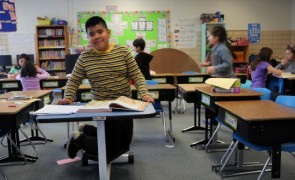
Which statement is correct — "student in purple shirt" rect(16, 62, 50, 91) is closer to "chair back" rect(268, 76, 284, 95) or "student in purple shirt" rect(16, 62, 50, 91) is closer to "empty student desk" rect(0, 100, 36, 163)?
"empty student desk" rect(0, 100, 36, 163)

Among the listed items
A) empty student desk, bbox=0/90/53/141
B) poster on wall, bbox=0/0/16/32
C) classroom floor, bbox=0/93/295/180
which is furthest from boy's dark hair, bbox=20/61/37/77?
classroom floor, bbox=0/93/295/180

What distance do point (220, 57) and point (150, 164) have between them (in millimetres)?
1485

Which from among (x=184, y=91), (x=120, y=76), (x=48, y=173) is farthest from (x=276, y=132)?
(x=48, y=173)

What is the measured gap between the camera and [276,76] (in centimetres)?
463

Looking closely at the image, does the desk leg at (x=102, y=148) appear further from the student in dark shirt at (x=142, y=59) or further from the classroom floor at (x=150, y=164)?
the student in dark shirt at (x=142, y=59)

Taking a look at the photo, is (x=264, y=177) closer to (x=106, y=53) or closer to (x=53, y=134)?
(x=106, y=53)

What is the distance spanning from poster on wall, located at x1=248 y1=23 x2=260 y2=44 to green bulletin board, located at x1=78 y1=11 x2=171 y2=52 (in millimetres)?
2406

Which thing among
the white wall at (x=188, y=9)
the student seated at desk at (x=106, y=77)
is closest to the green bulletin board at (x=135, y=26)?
the white wall at (x=188, y=9)

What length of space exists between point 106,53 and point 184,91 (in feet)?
5.49

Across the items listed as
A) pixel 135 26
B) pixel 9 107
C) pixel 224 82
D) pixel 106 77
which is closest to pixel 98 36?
pixel 106 77

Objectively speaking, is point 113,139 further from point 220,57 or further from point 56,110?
point 220,57

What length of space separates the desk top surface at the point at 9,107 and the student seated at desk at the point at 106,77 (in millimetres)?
600

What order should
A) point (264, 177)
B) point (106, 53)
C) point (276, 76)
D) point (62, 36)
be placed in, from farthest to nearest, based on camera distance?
point (62, 36)
point (276, 76)
point (264, 177)
point (106, 53)

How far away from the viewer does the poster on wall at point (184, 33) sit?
26.5ft
